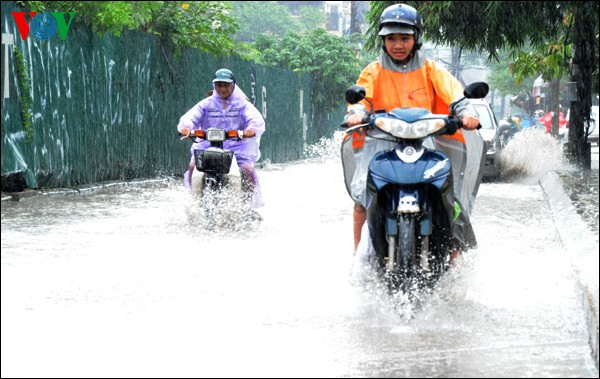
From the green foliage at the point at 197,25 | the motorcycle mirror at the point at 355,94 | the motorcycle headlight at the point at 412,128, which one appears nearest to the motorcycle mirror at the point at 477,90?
the motorcycle headlight at the point at 412,128

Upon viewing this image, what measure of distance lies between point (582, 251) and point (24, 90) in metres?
7.83

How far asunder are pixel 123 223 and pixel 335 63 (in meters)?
27.9

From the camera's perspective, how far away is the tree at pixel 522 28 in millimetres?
17750

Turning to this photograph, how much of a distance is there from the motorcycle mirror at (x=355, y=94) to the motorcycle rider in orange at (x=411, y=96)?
29 cm

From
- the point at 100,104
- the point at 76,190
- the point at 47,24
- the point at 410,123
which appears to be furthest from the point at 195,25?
the point at 410,123

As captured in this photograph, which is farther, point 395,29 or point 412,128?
point 395,29

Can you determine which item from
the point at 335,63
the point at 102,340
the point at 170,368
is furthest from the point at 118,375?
the point at 335,63

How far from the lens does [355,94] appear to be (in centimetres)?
708

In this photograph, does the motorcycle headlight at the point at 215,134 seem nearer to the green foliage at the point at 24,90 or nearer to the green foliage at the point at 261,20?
the green foliage at the point at 24,90

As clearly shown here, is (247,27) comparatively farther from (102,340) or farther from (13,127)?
(102,340)

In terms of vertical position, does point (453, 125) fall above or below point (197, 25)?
below

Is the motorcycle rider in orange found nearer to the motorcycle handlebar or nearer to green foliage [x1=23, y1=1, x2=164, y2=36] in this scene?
green foliage [x1=23, y1=1, x2=164, y2=36]

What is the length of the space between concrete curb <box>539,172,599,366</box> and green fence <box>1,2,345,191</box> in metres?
3.60

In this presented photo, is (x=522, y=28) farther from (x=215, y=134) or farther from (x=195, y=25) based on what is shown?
(x=215, y=134)
